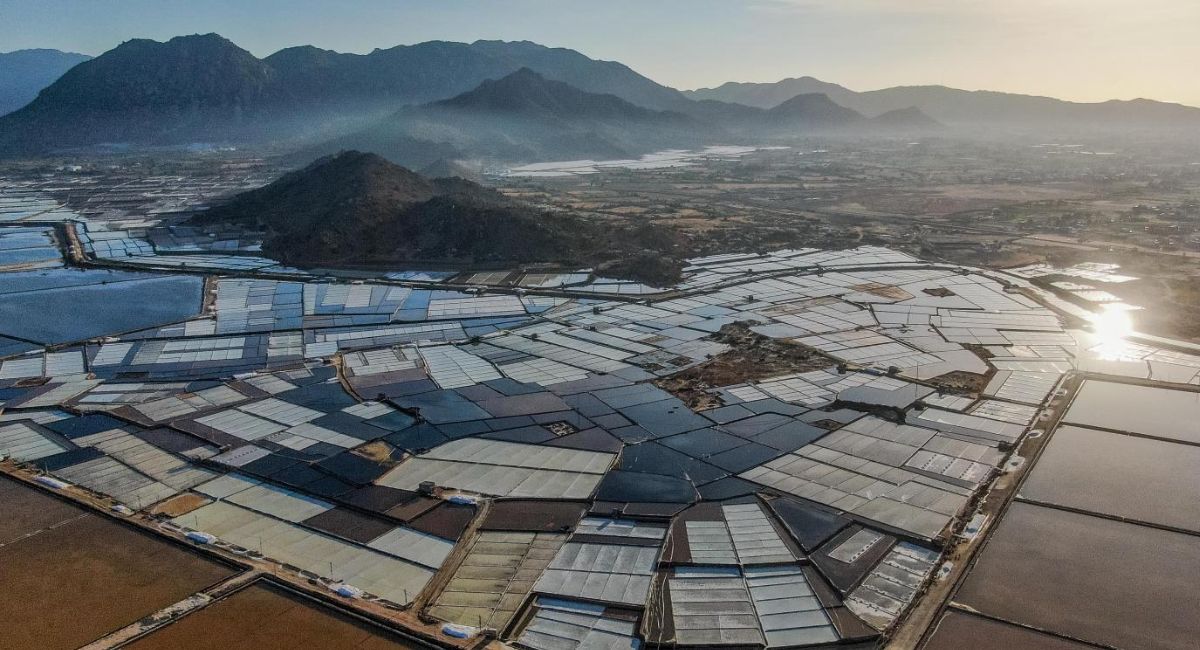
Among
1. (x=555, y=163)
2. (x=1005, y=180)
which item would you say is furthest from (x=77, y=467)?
(x=555, y=163)

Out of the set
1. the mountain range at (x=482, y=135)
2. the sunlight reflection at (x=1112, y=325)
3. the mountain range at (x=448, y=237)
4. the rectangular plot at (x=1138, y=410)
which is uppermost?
the mountain range at (x=482, y=135)

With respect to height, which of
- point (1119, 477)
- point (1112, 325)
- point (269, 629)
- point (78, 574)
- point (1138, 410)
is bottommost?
point (269, 629)

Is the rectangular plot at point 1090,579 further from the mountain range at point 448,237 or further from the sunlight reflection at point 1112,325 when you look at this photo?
the mountain range at point 448,237

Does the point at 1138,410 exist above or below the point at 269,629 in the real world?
above

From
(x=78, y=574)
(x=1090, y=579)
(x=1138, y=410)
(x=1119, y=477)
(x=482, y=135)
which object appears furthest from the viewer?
(x=482, y=135)

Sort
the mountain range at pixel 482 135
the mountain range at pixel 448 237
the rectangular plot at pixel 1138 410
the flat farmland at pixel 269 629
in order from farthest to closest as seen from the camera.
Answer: the mountain range at pixel 482 135 < the mountain range at pixel 448 237 < the rectangular plot at pixel 1138 410 < the flat farmland at pixel 269 629

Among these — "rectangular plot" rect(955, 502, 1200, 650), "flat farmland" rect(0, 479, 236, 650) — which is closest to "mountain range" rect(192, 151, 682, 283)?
"rectangular plot" rect(955, 502, 1200, 650)

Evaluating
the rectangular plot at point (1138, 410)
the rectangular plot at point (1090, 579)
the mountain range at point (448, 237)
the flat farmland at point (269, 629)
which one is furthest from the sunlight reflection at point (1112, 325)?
the flat farmland at point (269, 629)

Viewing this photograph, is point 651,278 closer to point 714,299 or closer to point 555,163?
point 714,299

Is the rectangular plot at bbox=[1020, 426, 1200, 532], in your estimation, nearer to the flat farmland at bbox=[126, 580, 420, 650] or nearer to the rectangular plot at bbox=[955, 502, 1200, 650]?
the rectangular plot at bbox=[955, 502, 1200, 650]

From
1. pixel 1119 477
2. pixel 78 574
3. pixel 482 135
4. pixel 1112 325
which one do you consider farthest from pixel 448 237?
pixel 482 135

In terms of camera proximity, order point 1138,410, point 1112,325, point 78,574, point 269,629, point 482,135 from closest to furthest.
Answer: point 269,629, point 78,574, point 1138,410, point 1112,325, point 482,135

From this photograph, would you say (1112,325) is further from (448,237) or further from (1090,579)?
(448,237)
